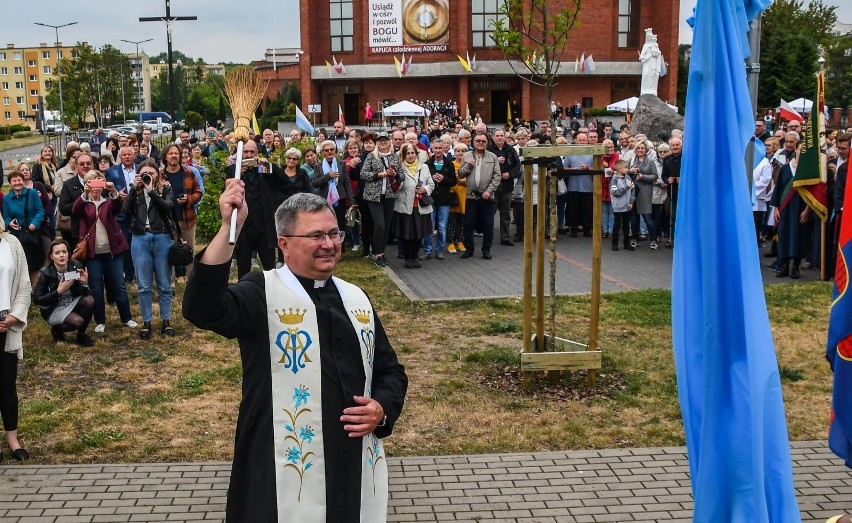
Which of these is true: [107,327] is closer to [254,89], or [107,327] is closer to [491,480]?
[254,89]

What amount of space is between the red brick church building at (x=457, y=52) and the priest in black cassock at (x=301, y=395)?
A: 190 feet

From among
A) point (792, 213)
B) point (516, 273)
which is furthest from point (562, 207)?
point (792, 213)

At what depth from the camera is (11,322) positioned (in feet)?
22.7

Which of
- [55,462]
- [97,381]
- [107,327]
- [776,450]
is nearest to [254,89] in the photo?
[107,327]

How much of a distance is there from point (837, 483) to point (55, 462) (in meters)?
5.56

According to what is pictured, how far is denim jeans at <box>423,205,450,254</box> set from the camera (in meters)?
15.8

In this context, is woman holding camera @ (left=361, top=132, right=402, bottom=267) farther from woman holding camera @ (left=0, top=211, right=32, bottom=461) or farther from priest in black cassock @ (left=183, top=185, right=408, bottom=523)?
priest in black cassock @ (left=183, top=185, right=408, bottom=523)

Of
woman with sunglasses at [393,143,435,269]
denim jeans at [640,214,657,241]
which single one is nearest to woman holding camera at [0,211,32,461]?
woman with sunglasses at [393,143,435,269]

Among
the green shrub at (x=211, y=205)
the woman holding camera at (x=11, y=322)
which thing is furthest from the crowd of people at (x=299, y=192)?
the green shrub at (x=211, y=205)

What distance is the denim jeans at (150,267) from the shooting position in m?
10.6

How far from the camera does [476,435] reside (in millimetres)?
7512

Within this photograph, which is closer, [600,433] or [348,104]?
[600,433]

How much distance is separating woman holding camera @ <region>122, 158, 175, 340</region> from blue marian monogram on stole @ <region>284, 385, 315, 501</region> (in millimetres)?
7043

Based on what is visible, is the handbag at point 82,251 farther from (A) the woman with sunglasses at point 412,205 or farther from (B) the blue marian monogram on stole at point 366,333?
(B) the blue marian monogram on stole at point 366,333
